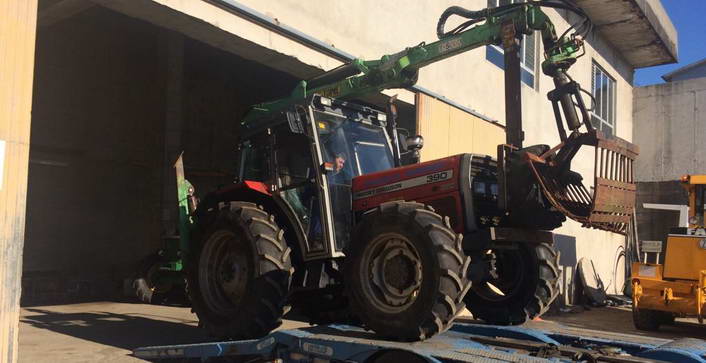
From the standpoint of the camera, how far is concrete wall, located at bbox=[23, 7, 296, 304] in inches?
503

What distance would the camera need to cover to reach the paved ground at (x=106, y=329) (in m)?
6.95

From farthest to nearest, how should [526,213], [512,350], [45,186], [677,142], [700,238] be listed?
[677,142] < [45,186] < [700,238] < [526,213] < [512,350]

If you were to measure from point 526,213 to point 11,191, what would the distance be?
167 inches

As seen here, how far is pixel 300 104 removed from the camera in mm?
6379

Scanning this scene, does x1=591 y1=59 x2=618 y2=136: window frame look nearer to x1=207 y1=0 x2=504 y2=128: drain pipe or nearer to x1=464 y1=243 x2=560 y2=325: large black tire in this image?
x1=207 y1=0 x2=504 y2=128: drain pipe

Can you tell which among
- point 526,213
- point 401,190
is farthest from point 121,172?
point 526,213

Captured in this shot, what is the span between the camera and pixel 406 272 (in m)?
4.89

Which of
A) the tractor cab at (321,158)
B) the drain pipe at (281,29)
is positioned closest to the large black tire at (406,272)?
the tractor cab at (321,158)

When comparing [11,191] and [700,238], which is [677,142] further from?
[11,191]

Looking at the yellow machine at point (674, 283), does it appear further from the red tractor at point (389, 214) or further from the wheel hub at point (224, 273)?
the wheel hub at point (224, 273)

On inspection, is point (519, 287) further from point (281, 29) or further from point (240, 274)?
point (281, 29)

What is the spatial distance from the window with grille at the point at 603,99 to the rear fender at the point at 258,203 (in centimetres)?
1534

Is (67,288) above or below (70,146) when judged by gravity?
below

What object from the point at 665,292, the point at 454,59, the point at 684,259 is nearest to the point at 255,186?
the point at 454,59
